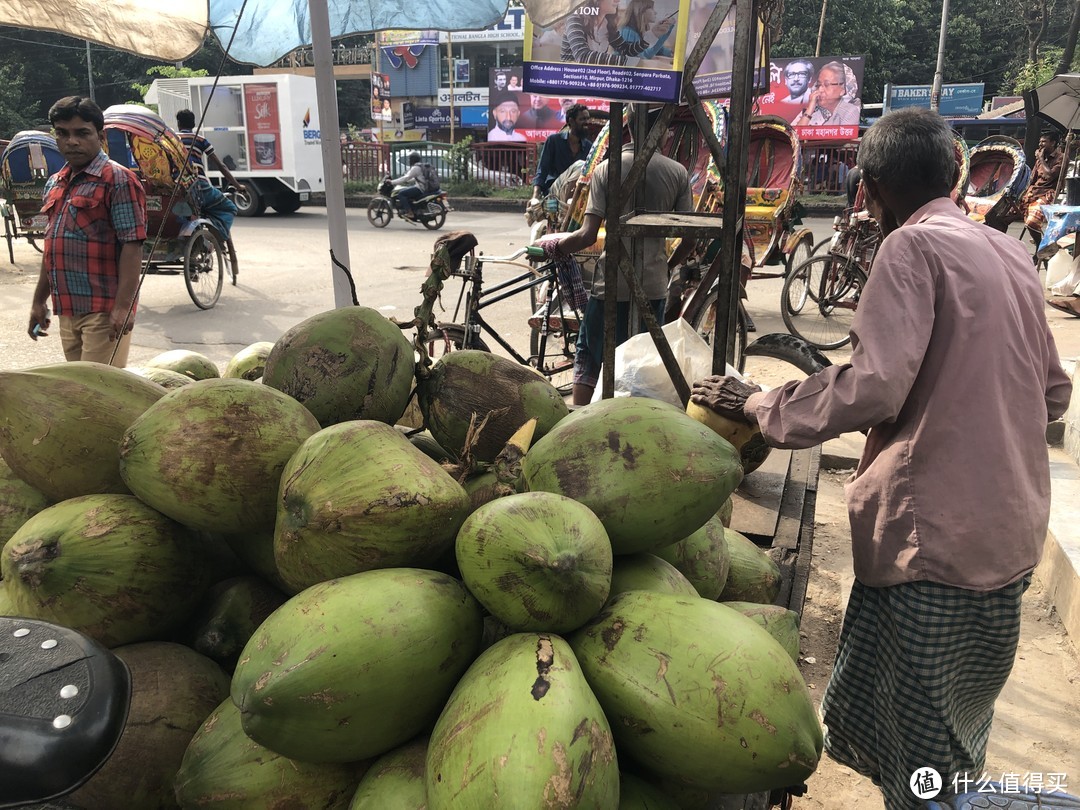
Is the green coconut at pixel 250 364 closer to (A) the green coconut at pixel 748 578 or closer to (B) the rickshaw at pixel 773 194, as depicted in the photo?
(A) the green coconut at pixel 748 578

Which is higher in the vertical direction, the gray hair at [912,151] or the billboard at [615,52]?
the billboard at [615,52]

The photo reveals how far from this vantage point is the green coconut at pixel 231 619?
1201mm

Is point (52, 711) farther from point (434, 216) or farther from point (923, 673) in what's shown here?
point (434, 216)

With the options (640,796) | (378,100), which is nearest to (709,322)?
(640,796)

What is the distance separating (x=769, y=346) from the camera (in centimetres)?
300

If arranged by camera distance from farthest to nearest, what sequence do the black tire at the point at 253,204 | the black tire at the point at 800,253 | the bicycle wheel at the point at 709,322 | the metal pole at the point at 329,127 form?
the black tire at the point at 253,204, the black tire at the point at 800,253, the bicycle wheel at the point at 709,322, the metal pole at the point at 329,127

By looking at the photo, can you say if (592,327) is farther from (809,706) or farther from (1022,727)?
(809,706)

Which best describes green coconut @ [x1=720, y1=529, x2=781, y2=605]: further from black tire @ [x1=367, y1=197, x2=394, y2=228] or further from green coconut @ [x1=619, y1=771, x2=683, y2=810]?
black tire @ [x1=367, y1=197, x2=394, y2=228]

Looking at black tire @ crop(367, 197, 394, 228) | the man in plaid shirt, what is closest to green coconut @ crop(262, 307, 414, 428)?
the man in plaid shirt

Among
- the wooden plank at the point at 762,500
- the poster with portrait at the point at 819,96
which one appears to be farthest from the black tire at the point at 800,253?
the poster with portrait at the point at 819,96

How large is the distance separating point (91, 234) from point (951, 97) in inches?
1155

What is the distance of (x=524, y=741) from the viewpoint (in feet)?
2.77

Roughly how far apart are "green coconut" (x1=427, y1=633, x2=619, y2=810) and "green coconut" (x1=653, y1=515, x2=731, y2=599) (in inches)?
15.7

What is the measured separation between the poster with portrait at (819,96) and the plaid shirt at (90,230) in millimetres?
21190
